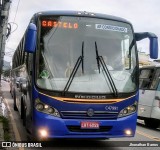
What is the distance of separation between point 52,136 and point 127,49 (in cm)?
259

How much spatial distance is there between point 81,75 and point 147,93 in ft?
22.7

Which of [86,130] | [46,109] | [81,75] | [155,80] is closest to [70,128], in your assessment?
[86,130]

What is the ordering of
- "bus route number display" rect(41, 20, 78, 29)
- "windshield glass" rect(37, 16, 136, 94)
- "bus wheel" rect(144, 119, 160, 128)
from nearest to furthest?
"windshield glass" rect(37, 16, 136, 94), "bus route number display" rect(41, 20, 78, 29), "bus wheel" rect(144, 119, 160, 128)

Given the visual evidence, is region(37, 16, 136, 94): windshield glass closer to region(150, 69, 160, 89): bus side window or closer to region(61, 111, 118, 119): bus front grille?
region(61, 111, 118, 119): bus front grille

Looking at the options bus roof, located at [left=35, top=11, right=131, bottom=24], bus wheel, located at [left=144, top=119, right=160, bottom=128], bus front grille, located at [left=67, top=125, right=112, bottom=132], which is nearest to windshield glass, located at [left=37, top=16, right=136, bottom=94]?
bus roof, located at [left=35, top=11, right=131, bottom=24]

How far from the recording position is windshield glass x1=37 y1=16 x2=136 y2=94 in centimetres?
834

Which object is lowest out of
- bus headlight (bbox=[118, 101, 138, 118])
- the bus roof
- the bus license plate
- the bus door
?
the bus door

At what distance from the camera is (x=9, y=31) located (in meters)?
18.4

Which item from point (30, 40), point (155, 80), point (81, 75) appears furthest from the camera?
point (155, 80)

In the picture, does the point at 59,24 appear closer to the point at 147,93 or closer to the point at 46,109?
the point at 46,109

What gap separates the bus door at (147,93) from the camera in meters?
14.6

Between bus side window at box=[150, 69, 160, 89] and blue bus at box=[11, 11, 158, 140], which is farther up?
blue bus at box=[11, 11, 158, 140]

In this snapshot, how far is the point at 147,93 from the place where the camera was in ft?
48.6

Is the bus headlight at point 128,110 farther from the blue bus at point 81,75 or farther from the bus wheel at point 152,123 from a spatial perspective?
the bus wheel at point 152,123
